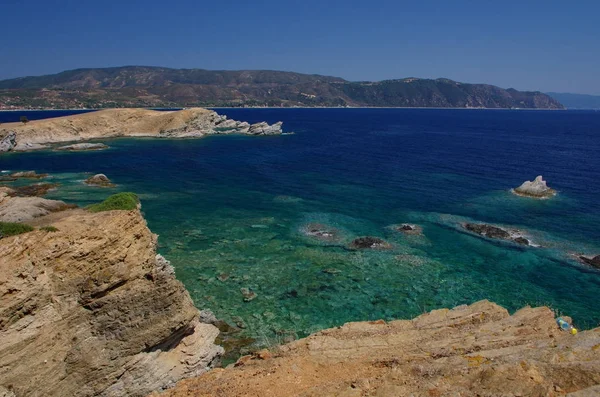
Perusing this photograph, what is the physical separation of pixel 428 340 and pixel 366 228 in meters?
30.4

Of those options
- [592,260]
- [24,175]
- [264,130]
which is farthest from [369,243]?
[264,130]

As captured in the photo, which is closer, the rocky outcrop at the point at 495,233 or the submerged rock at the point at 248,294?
the submerged rock at the point at 248,294

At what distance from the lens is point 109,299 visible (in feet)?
59.2

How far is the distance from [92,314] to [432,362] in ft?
48.7

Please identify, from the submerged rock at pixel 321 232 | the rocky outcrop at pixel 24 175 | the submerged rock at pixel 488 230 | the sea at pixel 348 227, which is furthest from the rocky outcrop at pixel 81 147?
the submerged rock at pixel 488 230

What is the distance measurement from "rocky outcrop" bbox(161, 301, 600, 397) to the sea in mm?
9698

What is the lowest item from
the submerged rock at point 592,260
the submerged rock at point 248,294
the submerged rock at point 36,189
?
the submerged rock at point 248,294

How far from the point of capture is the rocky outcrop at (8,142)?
103738 mm

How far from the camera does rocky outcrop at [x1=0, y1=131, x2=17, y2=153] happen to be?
4084 inches

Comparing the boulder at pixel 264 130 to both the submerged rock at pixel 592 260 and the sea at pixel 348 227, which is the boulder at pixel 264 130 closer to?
the sea at pixel 348 227

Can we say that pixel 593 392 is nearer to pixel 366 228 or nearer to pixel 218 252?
pixel 218 252

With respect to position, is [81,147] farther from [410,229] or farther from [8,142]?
[410,229]

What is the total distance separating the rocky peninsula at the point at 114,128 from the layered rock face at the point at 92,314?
105 meters

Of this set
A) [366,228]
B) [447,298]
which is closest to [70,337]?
[447,298]
